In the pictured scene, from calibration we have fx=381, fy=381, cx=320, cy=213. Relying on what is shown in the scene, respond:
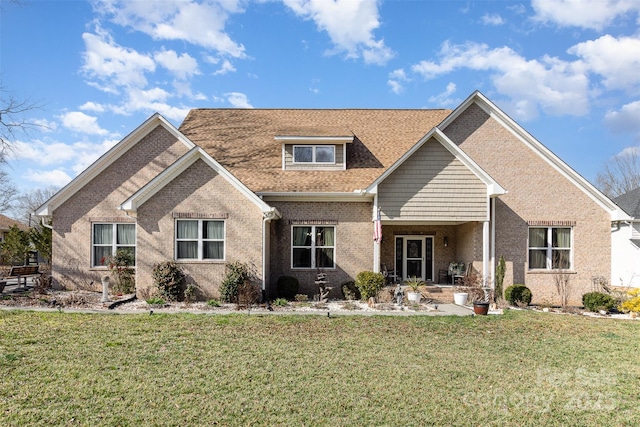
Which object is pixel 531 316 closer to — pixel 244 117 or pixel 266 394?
pixel 266 394

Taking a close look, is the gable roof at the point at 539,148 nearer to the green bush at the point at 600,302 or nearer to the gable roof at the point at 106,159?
the green bush at the point at 600,302

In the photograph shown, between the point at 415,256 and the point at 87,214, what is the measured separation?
1430 centimetres

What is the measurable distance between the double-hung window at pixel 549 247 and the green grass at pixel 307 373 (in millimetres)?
4978

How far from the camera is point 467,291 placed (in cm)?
1478

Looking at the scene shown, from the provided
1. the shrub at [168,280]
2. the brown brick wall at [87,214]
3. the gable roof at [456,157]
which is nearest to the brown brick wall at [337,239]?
the gable roof at [456,157]

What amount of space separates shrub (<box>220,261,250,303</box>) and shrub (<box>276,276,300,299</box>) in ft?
5.62

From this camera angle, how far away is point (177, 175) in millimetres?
13648

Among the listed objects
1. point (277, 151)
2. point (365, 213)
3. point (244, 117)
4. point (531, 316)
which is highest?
point (244, 117)

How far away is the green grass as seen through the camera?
518 centimetres

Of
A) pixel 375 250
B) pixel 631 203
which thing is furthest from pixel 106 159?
pixel 631 203

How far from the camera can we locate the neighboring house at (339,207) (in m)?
13.7

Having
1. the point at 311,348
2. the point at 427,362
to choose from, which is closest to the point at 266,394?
the point at 311,348

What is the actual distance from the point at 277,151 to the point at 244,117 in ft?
13.1

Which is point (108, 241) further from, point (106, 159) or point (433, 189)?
point (433, 189)
